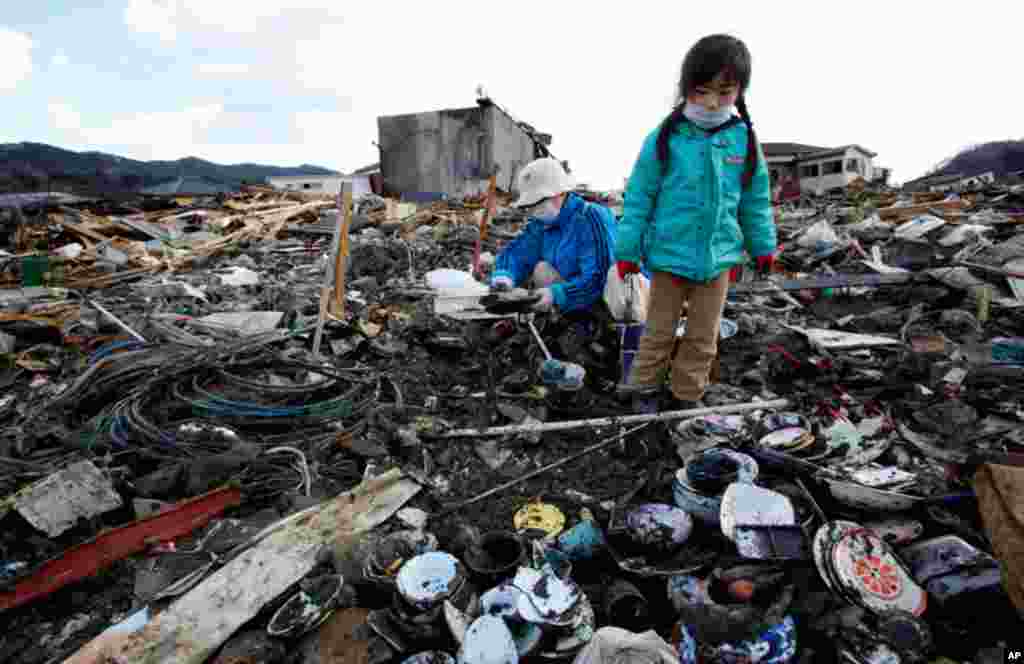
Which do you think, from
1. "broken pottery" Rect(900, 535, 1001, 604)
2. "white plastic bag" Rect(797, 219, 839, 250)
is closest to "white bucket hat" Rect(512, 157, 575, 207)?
"broken pottery" Rect(900, 535, 1001, 604)

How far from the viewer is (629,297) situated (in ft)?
11.8

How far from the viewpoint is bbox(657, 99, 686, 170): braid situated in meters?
2.70

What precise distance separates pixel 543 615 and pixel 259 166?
123 ft

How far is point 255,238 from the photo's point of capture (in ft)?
36.5

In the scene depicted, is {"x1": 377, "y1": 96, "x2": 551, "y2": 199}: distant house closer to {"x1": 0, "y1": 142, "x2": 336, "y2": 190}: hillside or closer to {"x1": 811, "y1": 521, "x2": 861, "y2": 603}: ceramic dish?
{"x1": 0, "y1": 142, "x2": 336, "y2": 190}: hillside

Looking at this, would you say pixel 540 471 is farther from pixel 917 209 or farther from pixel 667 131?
pixel 917 209

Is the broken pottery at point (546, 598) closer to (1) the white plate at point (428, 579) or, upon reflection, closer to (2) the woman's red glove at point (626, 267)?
(1) the white plate at point (428, 579)

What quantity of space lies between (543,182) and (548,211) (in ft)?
0.74

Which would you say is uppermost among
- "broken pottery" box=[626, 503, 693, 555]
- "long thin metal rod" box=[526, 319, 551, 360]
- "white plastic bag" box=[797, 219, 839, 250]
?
"white plastic bag" box=[797, 219, 839, 250]

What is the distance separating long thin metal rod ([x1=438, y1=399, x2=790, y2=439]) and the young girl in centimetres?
21

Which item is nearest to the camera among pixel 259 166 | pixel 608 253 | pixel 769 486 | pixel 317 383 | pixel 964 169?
pixel 769 486

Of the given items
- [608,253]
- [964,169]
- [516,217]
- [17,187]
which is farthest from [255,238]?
[964,169]

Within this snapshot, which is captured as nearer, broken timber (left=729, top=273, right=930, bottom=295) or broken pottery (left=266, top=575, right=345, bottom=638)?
broken pottery (left=266, top=575, right=345, bottom=638)

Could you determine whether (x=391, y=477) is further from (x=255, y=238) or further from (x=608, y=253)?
(x=255, y=238)
